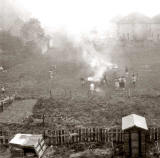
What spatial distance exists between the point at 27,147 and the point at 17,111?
782cm

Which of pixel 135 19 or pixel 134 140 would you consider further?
pixel 135 19

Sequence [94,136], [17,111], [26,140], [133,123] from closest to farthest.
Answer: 1. [133,123]
2. [26,140]
3. [94,136]
4. [17,111]

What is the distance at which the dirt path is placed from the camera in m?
20.1

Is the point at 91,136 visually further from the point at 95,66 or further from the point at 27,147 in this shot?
the point at 95,66

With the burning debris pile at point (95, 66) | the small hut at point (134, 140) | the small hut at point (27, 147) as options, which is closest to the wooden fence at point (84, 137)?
the small hut at point (27, 147)

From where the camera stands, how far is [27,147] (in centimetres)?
1438

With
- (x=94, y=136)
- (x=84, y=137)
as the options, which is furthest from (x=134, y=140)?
(x=84, y=137)

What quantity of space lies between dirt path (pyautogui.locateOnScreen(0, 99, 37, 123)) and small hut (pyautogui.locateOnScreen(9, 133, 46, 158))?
16.2 feet

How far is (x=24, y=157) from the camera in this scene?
1452cm

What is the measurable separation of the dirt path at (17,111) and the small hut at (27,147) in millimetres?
4949

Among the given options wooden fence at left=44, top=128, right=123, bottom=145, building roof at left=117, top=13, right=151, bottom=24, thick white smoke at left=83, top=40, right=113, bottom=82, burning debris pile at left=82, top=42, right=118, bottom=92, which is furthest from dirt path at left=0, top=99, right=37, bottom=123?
building roof at left=117, top=13, right=151, bottom=24

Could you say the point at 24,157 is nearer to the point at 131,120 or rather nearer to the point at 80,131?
the point at 80,131

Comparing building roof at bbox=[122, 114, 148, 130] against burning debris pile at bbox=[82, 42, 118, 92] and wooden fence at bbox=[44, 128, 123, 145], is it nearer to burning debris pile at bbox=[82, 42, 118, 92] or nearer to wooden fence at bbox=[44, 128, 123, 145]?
wooden fence at bbox=[44, 128, 123, 145]

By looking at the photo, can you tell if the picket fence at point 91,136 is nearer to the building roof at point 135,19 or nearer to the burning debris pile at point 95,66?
the burning debris pile at point 95,66
